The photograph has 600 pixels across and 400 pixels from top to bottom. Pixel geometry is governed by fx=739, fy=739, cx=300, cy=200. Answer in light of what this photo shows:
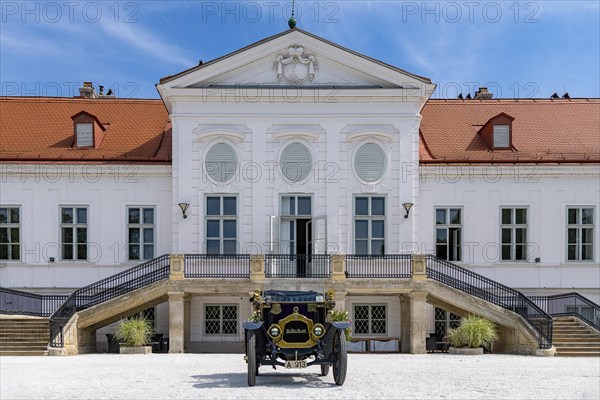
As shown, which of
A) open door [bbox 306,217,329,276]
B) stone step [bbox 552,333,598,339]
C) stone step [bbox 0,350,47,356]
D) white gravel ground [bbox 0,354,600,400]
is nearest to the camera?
white gravel ground [bbox 0,354,600,400]

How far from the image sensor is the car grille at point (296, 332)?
14359 mm

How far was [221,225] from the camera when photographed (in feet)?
82.6

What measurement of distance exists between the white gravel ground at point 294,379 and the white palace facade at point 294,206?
373cm

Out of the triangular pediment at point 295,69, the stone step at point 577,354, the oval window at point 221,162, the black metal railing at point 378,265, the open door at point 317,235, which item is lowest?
the stone step at point 577,354

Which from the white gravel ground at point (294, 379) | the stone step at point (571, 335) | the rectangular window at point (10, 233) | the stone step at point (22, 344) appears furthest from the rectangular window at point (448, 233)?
the rectangular window at point (10, 233)

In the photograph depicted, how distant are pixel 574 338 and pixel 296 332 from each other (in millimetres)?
11782

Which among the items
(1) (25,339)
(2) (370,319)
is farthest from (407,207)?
(1) (25,339)

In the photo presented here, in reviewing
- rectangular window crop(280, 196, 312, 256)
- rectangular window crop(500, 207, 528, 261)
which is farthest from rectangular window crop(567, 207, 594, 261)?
rectangular window crop(280, 196, 312, 256)

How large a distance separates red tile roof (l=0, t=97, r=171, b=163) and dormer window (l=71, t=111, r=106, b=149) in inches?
11.6

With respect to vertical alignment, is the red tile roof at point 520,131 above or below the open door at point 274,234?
above

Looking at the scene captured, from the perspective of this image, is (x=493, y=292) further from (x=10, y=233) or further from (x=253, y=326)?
(x=10, y=233)

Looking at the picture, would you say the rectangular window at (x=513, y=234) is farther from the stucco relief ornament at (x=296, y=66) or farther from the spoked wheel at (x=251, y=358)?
the spoked wheel at (x=251, y=358)

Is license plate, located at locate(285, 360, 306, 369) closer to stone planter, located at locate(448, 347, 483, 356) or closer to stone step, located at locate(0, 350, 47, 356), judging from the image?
stone planter, located at locate(448, 347, 483, 356)

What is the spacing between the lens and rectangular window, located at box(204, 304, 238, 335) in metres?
25.4
